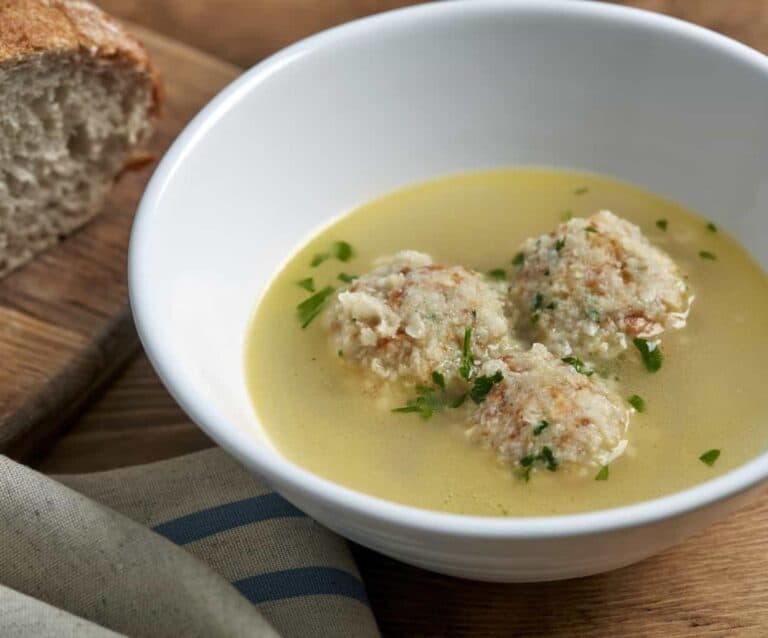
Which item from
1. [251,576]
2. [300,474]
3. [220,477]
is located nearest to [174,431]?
[220,477]

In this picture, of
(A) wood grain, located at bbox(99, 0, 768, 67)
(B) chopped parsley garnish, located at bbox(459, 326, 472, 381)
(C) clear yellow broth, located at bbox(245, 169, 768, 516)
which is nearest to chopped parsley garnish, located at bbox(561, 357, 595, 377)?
(C) clear yellow broth, located at bbox(245, 169, 768, 516)

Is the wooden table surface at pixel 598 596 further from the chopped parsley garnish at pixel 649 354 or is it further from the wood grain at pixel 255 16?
the wood grain at pixel 255 16

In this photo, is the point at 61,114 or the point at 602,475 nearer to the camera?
the point at 602,475

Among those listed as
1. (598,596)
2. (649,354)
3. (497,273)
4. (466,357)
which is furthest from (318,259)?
(598,596)

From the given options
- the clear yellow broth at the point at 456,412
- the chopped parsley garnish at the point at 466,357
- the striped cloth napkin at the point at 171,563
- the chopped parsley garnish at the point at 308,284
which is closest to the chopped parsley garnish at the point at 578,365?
the clear yellow broth at the point at 456,412

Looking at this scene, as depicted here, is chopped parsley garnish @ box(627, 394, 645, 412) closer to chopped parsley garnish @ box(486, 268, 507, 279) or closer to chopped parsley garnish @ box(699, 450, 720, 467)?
chopped parsley garnish @ box(699, 450, 720, 467)

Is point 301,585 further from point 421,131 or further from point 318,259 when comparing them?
point 421,131
